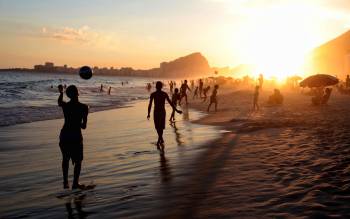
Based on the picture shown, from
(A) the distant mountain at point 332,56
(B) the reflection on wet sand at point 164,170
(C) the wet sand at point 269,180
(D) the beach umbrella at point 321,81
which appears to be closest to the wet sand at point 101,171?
A: (B) the reflection on wet sand at point 164,170

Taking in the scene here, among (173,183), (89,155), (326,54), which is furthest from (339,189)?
(326,54)

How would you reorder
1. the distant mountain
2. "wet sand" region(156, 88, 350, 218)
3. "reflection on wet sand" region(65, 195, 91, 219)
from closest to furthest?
"wet sand" region(156, 88, 350, 218), "reflection on wet sand" region(65, 195, 91, 219), the distant mountain

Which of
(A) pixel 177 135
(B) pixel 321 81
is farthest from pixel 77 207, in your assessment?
(B) pixel 321 81

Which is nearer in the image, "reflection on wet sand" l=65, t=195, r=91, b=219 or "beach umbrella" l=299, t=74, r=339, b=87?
"reflection on wet sand" l=65, t=195, r=91, b=219

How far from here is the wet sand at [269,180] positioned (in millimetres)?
5664

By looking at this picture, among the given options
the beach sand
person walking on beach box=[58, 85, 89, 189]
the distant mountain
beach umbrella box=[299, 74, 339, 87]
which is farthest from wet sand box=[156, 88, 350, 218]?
the distant mountain

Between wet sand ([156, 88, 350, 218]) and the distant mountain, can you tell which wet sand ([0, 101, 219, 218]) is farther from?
the distant mountain

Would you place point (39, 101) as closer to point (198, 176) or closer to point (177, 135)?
point (177, 135)

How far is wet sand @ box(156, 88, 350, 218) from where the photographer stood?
5664 millimetres

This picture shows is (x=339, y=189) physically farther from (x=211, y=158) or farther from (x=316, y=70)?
(x=316, y=70)

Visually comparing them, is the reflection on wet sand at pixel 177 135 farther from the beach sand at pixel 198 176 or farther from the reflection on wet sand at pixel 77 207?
the reflection on wet sand at pixel 77 207

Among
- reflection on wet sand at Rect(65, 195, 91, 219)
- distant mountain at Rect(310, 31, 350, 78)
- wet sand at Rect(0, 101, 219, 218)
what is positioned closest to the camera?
reflection on wet sand at Rect(65, 195, 91, 219)

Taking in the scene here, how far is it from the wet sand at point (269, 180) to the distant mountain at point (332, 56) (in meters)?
74.0

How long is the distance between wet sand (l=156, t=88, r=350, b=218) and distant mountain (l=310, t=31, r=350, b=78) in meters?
74.0
